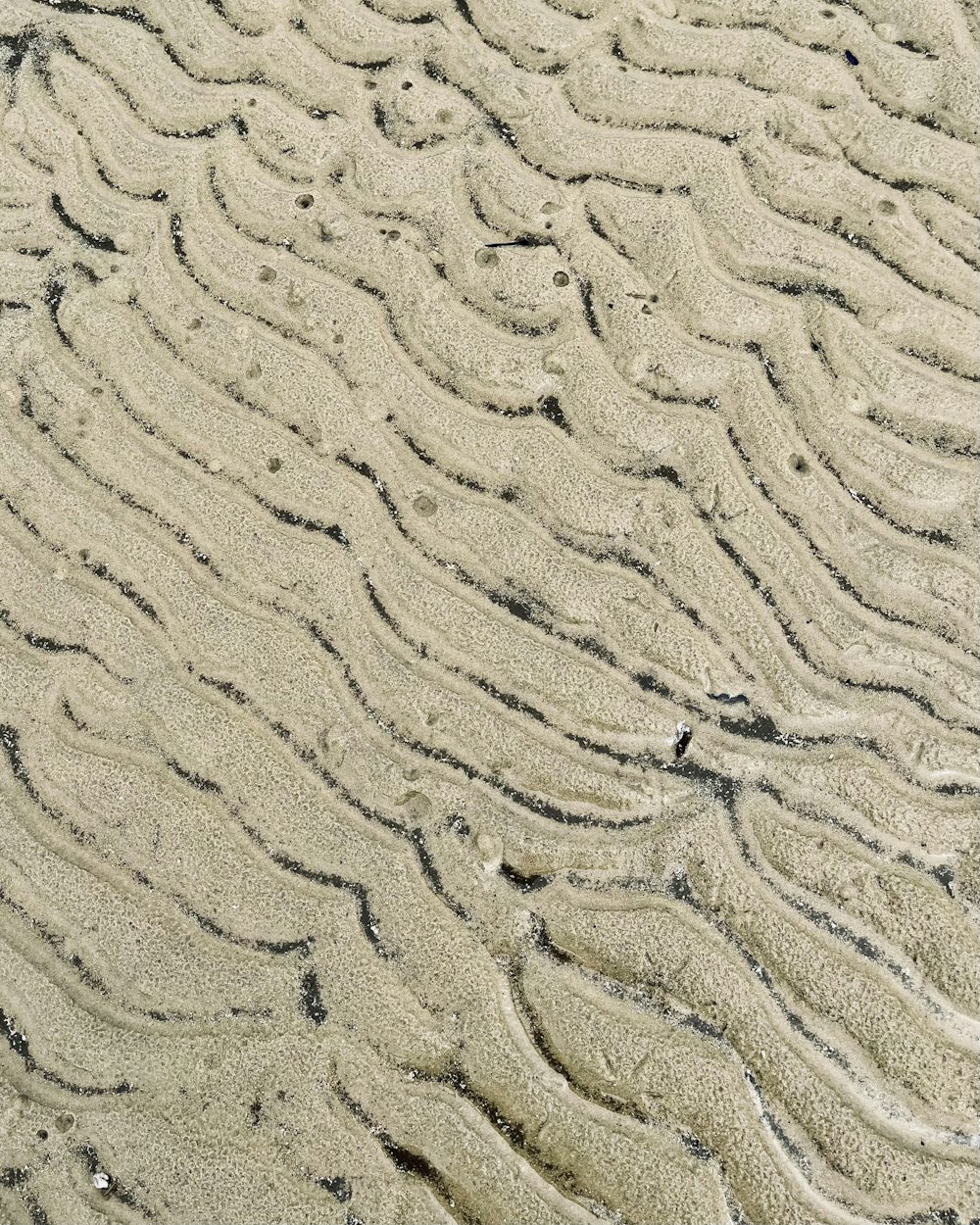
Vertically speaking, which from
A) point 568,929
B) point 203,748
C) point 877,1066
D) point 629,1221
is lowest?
point 629,1221

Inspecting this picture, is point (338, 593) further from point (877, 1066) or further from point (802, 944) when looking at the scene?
point (877, 1066)

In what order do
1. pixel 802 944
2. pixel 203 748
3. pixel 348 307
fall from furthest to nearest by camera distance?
1. pixel 348 307
2. pixel 203 748
3. pixel 802 944

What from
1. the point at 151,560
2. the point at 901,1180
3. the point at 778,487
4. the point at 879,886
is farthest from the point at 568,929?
the point at 151,560

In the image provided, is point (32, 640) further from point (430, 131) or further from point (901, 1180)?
point (901, 1180)

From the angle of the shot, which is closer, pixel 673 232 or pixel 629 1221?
pixel 629 1221

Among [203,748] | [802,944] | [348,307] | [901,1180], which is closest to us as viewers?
[901,1180]

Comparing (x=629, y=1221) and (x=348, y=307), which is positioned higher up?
(x=348, y=307)
